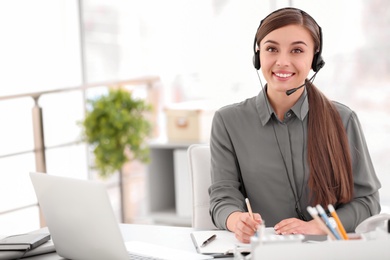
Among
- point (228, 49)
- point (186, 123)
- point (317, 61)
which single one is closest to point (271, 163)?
point (317, 61)

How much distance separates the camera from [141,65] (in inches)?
205

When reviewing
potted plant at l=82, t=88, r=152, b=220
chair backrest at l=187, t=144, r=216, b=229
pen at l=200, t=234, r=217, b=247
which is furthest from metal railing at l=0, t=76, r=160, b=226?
pen at l=200, t=234, r=217, b=247

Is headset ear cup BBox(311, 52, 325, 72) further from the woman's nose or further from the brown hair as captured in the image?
the woman's nose

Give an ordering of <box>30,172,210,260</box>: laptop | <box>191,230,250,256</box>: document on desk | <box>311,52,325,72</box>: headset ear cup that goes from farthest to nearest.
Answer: <box>311,52,325,72</box>: headset ear cup
<box>191,230,250,256</box>: document on desk
<box>30,172,210,260</box>: laptop

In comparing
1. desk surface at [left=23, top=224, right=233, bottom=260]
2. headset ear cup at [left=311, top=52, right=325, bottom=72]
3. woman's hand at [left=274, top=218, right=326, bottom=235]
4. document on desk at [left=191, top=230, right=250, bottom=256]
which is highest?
headset ear cup at [left=311, top=52, right=325, bottom=72]

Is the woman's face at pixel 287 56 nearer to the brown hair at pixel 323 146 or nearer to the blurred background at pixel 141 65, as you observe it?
the brown hair at pixel 323 146

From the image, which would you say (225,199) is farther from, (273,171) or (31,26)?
(31,26)

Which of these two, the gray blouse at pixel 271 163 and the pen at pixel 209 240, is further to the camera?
the gray blouse at pixel 271 163

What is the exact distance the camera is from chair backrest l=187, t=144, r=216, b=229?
2.22 metres

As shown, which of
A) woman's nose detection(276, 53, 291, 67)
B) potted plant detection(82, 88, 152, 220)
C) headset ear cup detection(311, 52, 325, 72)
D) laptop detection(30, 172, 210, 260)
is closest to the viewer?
laptop detection(30, 172, 210, 260)

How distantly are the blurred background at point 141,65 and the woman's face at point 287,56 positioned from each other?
2.23 meters

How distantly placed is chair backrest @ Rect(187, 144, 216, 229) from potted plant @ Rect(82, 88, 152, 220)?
2.19 m

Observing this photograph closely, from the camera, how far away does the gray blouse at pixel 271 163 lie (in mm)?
2100

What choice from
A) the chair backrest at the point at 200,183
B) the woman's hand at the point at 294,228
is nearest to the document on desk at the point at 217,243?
the woman's hand at the point at 294,228
